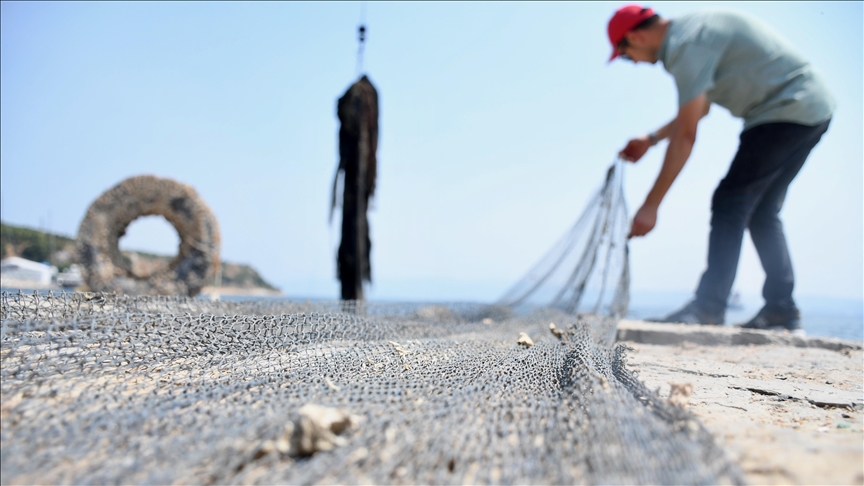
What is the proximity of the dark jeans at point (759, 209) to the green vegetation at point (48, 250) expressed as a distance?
9.36 meters

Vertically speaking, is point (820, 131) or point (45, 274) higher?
point (820, 131)

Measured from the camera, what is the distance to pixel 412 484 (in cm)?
70

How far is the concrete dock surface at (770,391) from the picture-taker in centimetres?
76

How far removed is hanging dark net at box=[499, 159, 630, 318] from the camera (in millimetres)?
4047

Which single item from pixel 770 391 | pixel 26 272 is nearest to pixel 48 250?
pixel 26 272

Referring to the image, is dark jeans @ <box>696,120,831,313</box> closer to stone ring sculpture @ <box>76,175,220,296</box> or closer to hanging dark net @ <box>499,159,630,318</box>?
hanging dark net @ <box>499,159,630,318</box>

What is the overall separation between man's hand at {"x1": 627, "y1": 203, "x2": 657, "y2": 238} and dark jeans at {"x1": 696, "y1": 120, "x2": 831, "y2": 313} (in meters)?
0.69

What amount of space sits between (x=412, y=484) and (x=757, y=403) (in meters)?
1.18

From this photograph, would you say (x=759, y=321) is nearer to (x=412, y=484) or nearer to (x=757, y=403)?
(x=757, y=403)

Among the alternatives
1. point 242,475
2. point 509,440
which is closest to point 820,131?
point 509,440

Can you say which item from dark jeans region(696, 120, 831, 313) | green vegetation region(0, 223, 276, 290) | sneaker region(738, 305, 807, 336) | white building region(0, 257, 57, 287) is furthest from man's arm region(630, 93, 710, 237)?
white building region(0, 257, 57, 287)

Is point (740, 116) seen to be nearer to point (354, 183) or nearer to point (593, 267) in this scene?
point (593, 267)

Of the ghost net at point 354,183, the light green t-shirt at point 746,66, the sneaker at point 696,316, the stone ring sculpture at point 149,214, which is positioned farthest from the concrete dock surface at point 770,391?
the stone ring sculpture at point 149,214

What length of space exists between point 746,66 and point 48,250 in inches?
886
